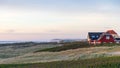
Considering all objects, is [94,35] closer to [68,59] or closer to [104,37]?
[104,37]

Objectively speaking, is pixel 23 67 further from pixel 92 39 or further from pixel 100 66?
pixel 92 39

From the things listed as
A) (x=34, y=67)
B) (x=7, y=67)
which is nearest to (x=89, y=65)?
(x=34, y=67)

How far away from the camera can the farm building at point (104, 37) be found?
368ft

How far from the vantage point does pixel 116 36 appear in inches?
4828

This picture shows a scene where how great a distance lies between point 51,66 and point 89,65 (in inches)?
146

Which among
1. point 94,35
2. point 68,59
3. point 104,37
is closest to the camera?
point 68,59

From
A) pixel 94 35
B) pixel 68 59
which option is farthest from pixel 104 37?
pixel 68 59

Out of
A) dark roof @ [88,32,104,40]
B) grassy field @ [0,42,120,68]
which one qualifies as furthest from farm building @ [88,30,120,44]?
grassy field @ [0,42,120,68]

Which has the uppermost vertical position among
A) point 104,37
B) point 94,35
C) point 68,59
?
point 94,35

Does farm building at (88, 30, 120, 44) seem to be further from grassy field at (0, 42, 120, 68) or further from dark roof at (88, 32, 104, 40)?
grassy field at (0, 42, 120, 68)

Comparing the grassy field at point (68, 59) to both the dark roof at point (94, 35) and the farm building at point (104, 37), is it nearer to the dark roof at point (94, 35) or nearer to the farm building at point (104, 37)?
the farm building at point (104, 37)

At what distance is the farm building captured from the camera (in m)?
112

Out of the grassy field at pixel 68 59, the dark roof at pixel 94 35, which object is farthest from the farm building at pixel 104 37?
the grassy field at pixel 68 59

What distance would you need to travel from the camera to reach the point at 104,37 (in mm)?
113125
